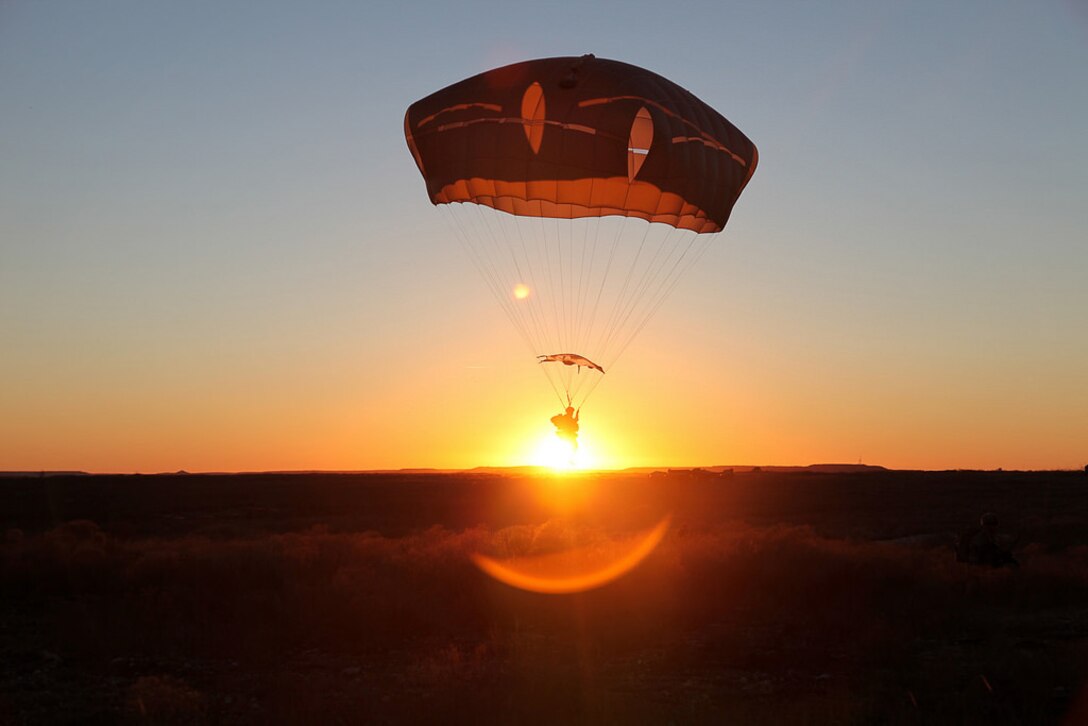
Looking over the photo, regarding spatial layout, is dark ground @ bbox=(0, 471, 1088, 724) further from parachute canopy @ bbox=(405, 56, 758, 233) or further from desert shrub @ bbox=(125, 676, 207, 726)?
parachute canopy @ bbox=(405, 56, 758, 233)

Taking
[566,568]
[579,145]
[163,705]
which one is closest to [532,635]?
[566,568]

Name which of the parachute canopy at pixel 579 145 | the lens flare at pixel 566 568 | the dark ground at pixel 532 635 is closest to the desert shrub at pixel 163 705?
the dark ground at pixel 532 635

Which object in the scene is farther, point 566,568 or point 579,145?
point 566,568

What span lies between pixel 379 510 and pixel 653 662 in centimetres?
3461

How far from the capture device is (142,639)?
44.1 ft

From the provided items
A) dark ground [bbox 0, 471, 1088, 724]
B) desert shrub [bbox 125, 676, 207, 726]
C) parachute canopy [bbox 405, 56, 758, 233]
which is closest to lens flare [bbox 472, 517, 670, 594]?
dark ground [bbox 0, 471, 1088, 724]

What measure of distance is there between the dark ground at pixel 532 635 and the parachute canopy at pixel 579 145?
22.0 feet

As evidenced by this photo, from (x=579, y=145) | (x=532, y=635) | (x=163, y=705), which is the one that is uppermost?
(x=579, y=145)

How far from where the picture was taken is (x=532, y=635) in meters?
13.8

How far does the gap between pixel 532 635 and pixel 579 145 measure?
8395mm

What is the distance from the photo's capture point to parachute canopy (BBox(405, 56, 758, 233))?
1739 cm

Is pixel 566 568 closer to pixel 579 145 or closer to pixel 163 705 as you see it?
pixel 579 145

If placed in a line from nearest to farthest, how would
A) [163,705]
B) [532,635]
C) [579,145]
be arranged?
[163,705], [532,635], [579,145]

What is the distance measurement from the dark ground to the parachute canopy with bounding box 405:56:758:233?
670cm
